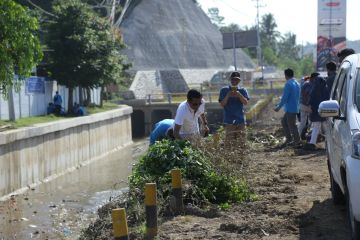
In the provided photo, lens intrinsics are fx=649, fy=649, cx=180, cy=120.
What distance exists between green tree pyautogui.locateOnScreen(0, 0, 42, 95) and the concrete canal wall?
2.42 metres

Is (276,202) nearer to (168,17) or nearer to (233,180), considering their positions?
(233,180)

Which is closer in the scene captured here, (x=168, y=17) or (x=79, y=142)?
(x=79, y=142)

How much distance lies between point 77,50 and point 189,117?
21.9 metres

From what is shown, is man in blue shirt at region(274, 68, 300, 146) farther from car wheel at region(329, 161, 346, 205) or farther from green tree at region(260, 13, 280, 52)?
green tree at region(260, 13, 280, 52)

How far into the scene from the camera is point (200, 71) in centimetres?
8106

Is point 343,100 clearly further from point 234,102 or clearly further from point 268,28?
point 268,28

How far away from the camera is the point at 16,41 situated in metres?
16.6

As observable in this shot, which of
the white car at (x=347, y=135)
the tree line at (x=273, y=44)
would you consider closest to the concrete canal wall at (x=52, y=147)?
the white car at (x=347, y=135)

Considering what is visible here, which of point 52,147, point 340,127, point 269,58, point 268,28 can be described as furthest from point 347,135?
point 268,28

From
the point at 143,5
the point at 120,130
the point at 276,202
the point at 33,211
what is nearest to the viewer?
the point at 276,202

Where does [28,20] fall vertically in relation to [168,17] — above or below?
below

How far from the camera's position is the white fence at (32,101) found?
935 inches

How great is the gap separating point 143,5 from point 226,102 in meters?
79.4

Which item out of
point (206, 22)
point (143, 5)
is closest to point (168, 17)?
point (143, 5)
